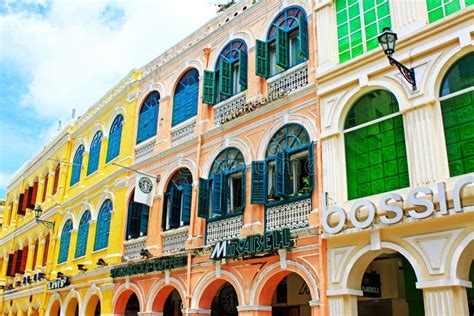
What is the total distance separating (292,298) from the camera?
43.1 feet

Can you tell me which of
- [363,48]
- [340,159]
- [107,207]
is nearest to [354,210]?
[340,159]

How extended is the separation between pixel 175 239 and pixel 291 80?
5.07m

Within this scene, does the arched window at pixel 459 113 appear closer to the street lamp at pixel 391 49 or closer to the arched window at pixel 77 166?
the street lamp at pixel 391 49

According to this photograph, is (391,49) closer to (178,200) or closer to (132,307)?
(178,200)

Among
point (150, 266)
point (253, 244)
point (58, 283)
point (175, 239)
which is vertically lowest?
point (58, 283)

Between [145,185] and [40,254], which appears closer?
[145,185]

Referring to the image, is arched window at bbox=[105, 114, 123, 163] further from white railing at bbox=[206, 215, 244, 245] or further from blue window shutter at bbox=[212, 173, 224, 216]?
white railing at bbox=[206, 215, 244, 245]

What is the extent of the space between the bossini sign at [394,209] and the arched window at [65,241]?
483 inches

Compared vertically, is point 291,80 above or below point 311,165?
above

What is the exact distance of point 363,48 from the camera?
33.1ft

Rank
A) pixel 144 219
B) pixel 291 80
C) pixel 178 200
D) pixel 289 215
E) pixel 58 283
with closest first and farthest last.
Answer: pixel 289 215 → pixel 291 80 → pixel 178 200 → pixel 144 219 → pixel 58 283

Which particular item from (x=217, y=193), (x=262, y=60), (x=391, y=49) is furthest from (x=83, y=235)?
(x=391, y=49)

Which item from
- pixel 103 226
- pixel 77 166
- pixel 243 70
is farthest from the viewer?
pixel 77 166

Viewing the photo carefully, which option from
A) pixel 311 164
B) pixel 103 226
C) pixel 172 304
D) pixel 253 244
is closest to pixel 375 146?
pixel 311 164
